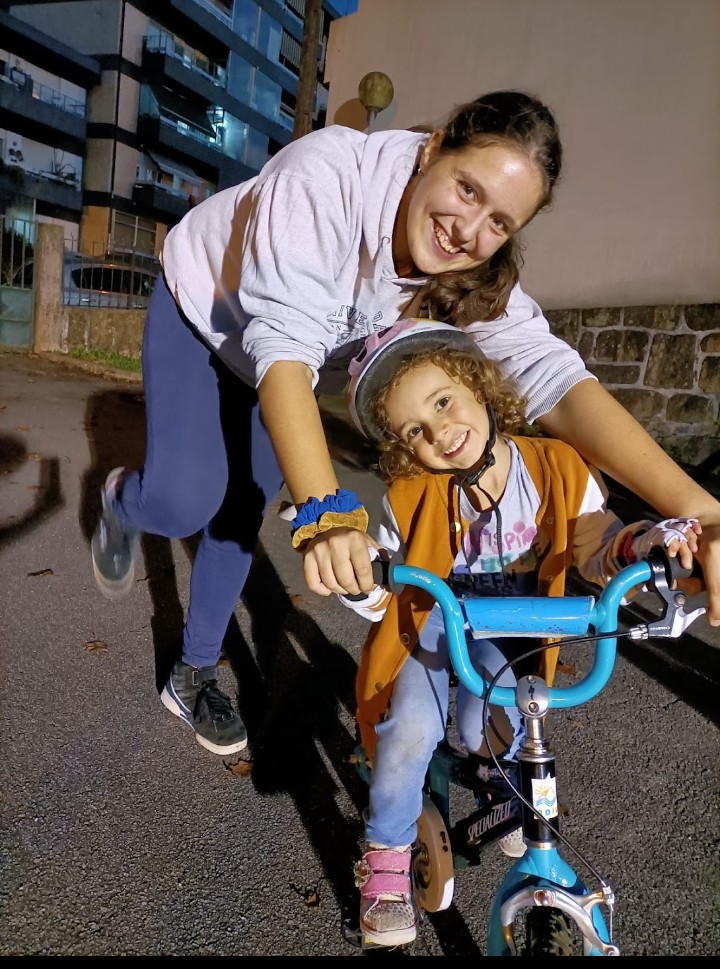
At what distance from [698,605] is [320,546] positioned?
74 cm

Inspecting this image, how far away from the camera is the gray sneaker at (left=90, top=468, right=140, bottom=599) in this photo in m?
2.72

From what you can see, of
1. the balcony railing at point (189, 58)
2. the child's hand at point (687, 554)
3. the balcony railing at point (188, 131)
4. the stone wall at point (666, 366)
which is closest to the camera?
the child's hand at point (687, 554)

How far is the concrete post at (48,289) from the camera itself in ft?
37.3

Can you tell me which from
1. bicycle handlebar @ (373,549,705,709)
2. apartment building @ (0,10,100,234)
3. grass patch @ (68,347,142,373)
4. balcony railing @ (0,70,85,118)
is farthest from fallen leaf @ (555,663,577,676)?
balcony railing @ (0,70,85,118)

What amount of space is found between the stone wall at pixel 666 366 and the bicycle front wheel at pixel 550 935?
565 cm

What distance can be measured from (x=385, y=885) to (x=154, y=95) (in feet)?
114

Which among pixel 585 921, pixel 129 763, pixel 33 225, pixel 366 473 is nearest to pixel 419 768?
pixel 585 921

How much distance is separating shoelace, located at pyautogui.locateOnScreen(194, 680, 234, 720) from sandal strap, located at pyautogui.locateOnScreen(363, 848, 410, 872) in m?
0.98

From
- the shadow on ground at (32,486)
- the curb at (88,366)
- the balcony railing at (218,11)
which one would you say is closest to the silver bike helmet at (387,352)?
the shadow on ground at (32,486)

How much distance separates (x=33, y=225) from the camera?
11633mm

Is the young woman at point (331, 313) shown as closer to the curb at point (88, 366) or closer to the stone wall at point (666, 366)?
the stone wall at point (666, 366)

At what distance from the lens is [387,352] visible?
6.15 feet

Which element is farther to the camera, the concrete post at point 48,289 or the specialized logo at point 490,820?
the concrete post at point 48,289

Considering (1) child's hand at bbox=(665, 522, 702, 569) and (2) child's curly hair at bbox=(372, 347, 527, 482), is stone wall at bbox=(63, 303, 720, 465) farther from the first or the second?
(1) child's hand at bbox=(665, 522, 702, 569)
